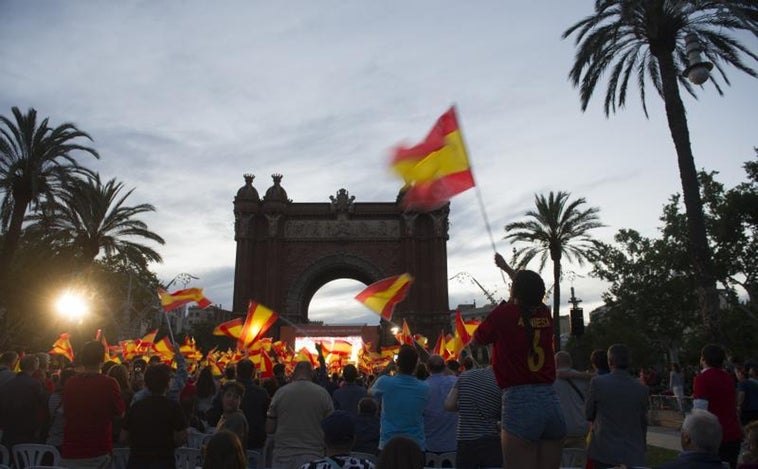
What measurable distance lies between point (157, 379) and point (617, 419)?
15.2 ft

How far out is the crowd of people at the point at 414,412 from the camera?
413 cm

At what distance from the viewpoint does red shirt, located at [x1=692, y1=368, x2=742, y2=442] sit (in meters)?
7.17

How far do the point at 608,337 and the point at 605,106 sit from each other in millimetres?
45596

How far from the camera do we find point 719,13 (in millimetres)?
15875

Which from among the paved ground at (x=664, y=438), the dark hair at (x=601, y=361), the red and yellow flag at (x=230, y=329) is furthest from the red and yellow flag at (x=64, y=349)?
the paved ground at (x=664, y=438)

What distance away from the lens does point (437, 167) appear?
7.82 meters

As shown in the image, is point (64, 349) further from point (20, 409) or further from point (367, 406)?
point (367, 406)

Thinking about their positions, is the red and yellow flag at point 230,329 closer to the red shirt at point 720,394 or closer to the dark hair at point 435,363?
the dark hair at point 435,363

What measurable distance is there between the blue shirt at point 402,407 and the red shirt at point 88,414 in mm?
2856

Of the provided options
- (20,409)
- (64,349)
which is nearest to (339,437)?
(20,409)

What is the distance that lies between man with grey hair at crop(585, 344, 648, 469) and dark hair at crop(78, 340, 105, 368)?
17.0 ft

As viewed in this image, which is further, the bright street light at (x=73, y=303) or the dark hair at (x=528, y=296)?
the bright street light at (x=73, y=303)

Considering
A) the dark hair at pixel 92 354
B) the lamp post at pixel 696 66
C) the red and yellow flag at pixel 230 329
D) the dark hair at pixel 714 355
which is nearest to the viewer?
the dark hair at pixel 92 354

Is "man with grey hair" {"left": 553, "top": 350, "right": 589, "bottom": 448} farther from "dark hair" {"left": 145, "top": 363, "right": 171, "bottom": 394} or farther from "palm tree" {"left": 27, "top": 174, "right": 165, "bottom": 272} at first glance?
→ "palm tree" {"left": 27, "top": 174, "right": 165, "bottom": 272}
